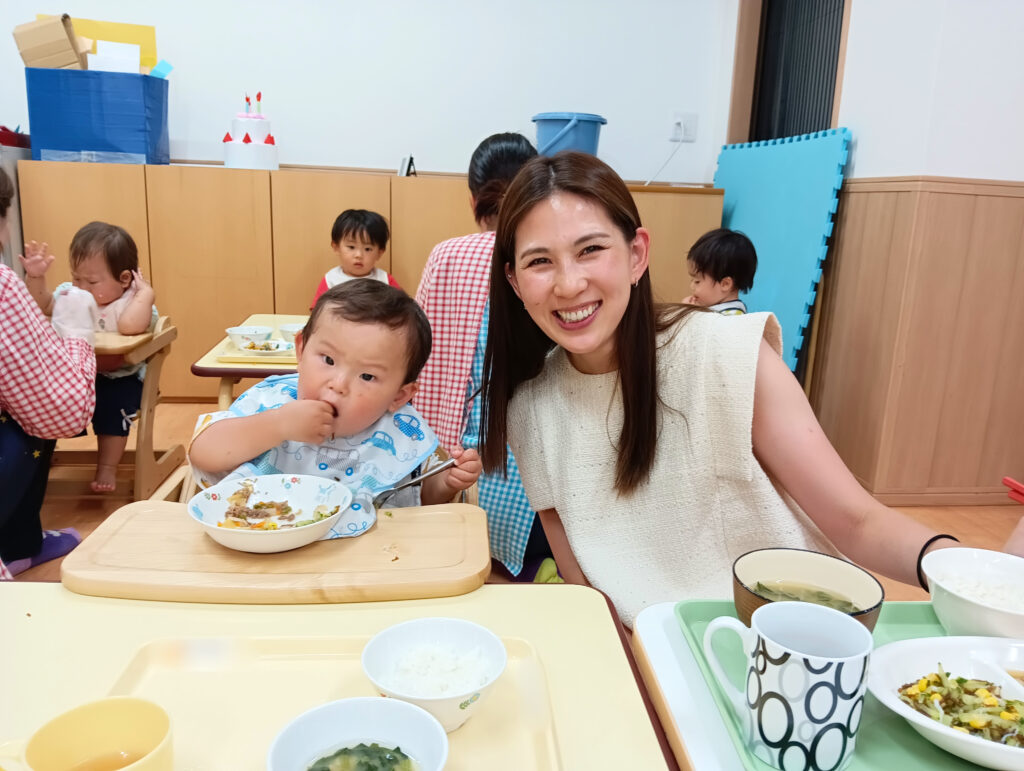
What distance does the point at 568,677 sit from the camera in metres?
0.78

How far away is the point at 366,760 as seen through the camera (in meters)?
0.61

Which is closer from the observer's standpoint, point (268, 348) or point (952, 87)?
point (268, 348)

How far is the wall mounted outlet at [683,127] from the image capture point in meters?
5.03

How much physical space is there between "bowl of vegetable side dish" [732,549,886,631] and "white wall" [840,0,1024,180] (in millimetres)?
2802

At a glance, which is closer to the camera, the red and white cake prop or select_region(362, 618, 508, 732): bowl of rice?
select_region(362, 618, 508, 732): bowl of rice

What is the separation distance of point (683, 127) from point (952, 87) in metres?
2.23

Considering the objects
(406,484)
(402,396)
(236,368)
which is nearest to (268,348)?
(236,368)

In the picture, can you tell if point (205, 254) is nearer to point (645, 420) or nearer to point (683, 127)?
point (683, 127)

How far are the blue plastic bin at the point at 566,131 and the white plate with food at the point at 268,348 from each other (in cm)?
210

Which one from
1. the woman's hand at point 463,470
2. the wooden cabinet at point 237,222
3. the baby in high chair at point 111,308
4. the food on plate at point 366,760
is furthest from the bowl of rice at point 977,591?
the wooden cabinet at point 237,222

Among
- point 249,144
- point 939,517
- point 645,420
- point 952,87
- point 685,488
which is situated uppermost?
point 952,87

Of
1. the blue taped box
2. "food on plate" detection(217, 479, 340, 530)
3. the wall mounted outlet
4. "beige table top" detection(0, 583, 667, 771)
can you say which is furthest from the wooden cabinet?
"beige table top" detection(0, 583, 667, 771)

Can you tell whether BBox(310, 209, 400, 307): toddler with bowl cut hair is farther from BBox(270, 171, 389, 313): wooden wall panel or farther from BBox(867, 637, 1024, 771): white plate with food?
BBox(867, 637, 1024, 771): white plate with food

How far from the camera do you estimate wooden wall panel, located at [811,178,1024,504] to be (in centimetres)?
309
